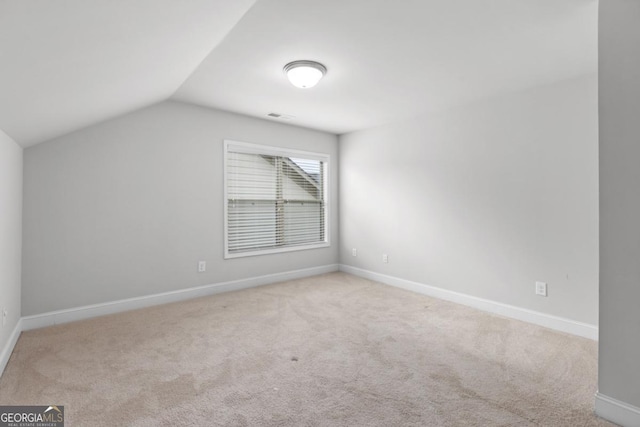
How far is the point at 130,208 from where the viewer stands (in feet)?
11.0

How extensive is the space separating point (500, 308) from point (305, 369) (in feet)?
7.68

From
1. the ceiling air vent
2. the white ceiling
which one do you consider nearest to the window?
the ceiling air vent

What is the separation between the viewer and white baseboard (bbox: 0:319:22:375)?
2.15 m

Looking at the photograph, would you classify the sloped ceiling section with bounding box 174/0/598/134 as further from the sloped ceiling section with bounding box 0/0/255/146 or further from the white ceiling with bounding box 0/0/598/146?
the sloped ceiling section with bounding box 0/0/255/146

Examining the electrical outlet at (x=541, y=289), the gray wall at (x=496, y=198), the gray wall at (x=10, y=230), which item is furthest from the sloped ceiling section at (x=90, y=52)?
the electrical outlet at (x=541, y=289)

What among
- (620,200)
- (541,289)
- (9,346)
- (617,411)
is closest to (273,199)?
(9,346)

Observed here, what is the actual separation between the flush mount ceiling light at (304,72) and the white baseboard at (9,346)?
9.72ft

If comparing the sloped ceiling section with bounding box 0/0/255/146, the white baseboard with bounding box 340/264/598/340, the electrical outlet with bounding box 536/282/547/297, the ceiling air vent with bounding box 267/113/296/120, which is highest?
the ceiling air vent with bounding box 267/113/296/120

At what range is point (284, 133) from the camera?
15.1 feet

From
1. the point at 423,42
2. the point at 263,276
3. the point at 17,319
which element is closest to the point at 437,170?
the point at 423,42

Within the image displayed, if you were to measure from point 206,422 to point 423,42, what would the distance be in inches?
108

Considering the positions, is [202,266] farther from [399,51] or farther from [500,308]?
[500,308]

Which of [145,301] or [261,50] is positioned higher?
[261,50]

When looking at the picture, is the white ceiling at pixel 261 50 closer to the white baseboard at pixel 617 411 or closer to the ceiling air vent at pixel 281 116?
the ceiling air vent at pixel 281 116
